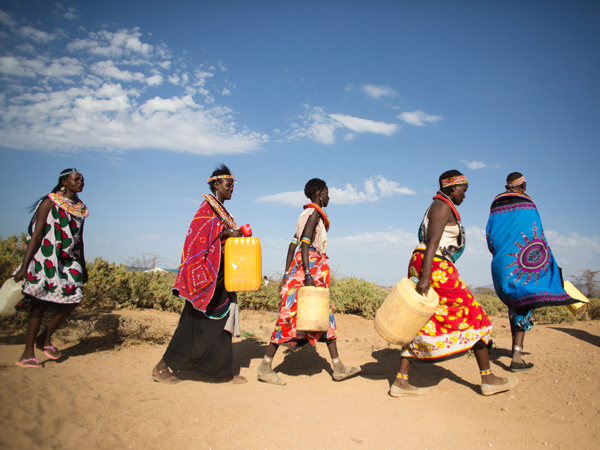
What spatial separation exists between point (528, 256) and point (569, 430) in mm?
1864

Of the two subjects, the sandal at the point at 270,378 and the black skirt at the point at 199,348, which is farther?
the sandal at the point at 270,378

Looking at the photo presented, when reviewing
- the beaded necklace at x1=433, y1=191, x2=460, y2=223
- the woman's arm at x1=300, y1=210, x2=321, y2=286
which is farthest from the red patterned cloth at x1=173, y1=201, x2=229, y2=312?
the beaded necklace at x1=433, y1=191, x2=460, y2=223

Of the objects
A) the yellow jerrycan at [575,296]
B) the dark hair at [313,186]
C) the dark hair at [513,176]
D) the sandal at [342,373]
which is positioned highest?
the dark hair at [513,176]

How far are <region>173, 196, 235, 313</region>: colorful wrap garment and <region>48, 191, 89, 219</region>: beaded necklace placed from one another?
148 cm

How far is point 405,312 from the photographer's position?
3172mm

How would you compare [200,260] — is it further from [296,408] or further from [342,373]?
[342,373]

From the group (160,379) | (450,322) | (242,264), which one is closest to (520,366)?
(450,322)

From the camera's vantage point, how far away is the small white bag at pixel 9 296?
148 inches

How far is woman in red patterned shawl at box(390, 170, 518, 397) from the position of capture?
3.36m

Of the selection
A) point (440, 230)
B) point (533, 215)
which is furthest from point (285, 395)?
point (533, 215)

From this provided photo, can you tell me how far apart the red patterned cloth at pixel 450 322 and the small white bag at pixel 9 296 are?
13.1 feet

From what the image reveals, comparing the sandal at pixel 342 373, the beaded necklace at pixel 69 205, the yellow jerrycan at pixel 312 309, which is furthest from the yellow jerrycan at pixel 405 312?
the beaded necklace at pixel 69 205

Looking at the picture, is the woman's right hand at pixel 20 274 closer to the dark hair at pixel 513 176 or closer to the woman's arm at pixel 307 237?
the woman's arm at pixel 307 237

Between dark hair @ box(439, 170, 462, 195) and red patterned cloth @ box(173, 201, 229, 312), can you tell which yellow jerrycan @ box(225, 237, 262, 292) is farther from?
dark hair @ box(439, 170, 462, 195)
